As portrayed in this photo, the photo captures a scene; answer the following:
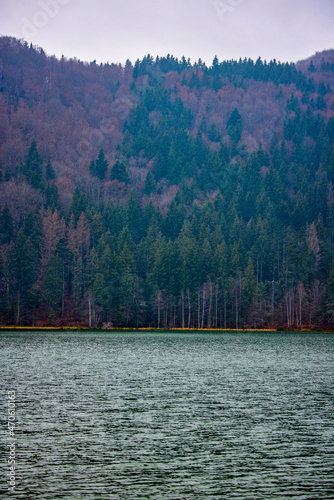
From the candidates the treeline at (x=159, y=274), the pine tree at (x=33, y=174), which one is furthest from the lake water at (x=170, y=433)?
the pine tree at (x=33, y=174)

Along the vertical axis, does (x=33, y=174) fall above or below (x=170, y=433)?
above

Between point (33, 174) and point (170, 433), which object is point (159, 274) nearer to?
point (33, 174)

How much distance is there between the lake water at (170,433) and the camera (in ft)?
65.4

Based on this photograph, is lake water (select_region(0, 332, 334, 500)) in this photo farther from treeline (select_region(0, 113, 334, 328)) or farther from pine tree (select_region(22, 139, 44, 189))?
pine tree (select_region(22, 139, 44, 189))

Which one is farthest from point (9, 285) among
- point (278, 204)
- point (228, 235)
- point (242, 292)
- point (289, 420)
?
point (289, 420)

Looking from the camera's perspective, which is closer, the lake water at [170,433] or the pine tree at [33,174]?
the lake water at [170,433]

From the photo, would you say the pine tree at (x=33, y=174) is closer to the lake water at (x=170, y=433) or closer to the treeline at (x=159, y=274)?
the treeline at (x=159, y=274)

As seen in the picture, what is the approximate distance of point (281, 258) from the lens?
163 meters

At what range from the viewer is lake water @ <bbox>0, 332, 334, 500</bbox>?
19.9 meters

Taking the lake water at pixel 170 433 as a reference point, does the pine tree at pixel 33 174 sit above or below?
above

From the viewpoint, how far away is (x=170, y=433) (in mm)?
27312

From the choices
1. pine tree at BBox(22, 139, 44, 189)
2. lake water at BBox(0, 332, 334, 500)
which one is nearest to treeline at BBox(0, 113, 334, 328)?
pine tree at BBox(22, 139, 44, 189)

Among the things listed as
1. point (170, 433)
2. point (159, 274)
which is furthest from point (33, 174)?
point (170, 433)

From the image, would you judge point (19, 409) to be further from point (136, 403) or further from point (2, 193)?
point (2, 193)
